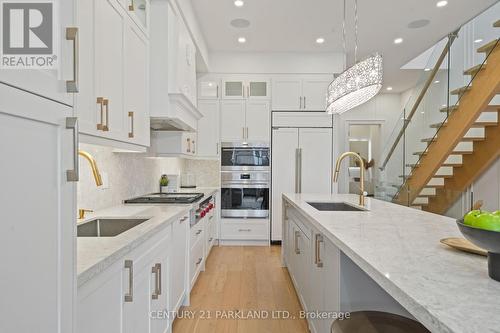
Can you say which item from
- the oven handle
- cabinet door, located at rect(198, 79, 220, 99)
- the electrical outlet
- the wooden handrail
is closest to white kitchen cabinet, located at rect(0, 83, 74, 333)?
the electrical outlet

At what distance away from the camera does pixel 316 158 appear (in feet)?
16.3

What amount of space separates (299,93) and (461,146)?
8.46 feet

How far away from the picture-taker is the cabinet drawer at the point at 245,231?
4.91m

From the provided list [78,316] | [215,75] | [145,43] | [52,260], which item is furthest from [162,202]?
[215,75]

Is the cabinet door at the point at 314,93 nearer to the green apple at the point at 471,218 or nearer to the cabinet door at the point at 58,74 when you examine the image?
the green apple at the point at 471,218

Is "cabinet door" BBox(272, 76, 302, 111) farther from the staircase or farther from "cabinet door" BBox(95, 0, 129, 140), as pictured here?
"cabinet door" BBox(95, 0, 129, 140)

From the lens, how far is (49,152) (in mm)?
775

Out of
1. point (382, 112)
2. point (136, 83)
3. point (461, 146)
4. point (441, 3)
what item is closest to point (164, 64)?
point (136, 83)

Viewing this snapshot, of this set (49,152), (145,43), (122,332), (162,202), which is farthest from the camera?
(162,202)

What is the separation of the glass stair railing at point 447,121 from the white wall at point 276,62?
144cm

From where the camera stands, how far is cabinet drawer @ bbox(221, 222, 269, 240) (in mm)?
4914

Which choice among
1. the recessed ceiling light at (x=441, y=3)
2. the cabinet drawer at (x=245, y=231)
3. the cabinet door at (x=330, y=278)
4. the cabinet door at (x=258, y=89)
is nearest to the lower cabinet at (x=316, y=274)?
the cabinet door at (x=330, y=278)

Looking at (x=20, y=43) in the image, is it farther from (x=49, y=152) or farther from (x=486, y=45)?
(x=486, y=45)

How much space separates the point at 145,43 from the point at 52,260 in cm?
199
